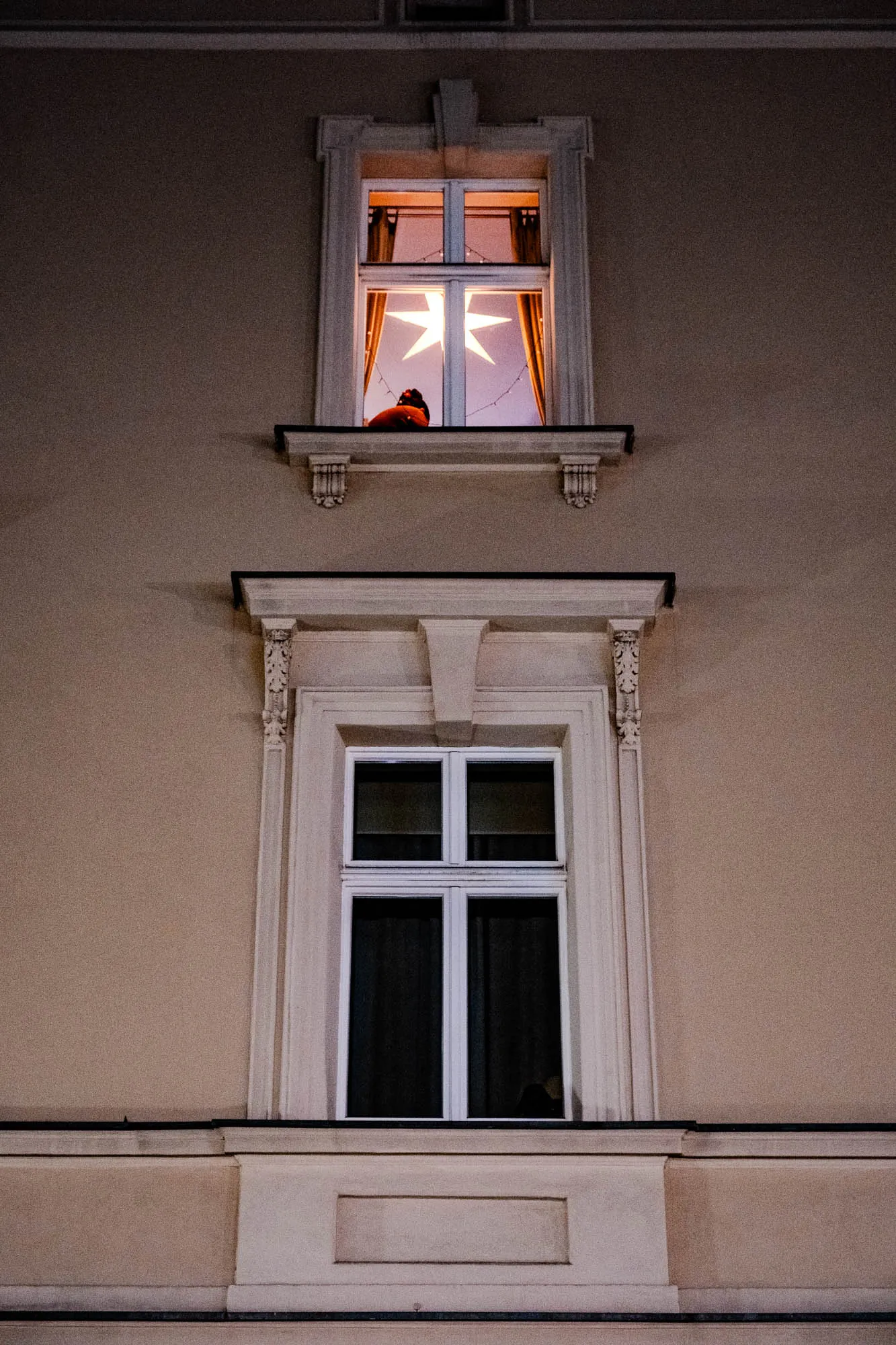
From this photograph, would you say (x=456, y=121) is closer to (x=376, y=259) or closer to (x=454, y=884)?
(x=376, y=259)

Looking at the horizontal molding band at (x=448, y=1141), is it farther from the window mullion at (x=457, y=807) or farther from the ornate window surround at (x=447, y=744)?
the window mullion at (x=457, y=807)

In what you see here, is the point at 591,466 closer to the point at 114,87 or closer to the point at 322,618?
the point at 322,618

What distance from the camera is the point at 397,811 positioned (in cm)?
542

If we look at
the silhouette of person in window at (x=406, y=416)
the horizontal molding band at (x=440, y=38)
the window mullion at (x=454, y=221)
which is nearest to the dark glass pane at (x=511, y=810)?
the silhouette of person in window at (x=406, y=416)

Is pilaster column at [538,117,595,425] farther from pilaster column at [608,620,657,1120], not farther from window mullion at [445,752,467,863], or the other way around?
window mullion at [445,752,467,863]

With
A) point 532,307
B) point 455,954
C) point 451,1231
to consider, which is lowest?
point 451,1231

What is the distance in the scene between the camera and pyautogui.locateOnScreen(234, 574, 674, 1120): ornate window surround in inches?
193

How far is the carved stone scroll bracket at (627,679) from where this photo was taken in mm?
5289

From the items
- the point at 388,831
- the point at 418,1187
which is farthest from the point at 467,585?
the point at 418,1187

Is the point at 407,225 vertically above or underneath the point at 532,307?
above

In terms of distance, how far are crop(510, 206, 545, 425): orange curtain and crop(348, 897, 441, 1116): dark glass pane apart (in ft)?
7.08

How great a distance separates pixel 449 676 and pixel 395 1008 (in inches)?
45.4

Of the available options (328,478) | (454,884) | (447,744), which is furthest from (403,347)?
(454,884)

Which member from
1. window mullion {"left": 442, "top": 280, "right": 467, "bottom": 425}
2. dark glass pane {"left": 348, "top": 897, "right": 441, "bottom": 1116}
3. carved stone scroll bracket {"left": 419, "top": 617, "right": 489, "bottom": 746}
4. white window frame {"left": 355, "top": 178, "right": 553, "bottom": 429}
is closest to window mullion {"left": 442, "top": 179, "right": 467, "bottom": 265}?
white window frame {"left": 355, "top": 178, "right": 553, "bottom": 429}
